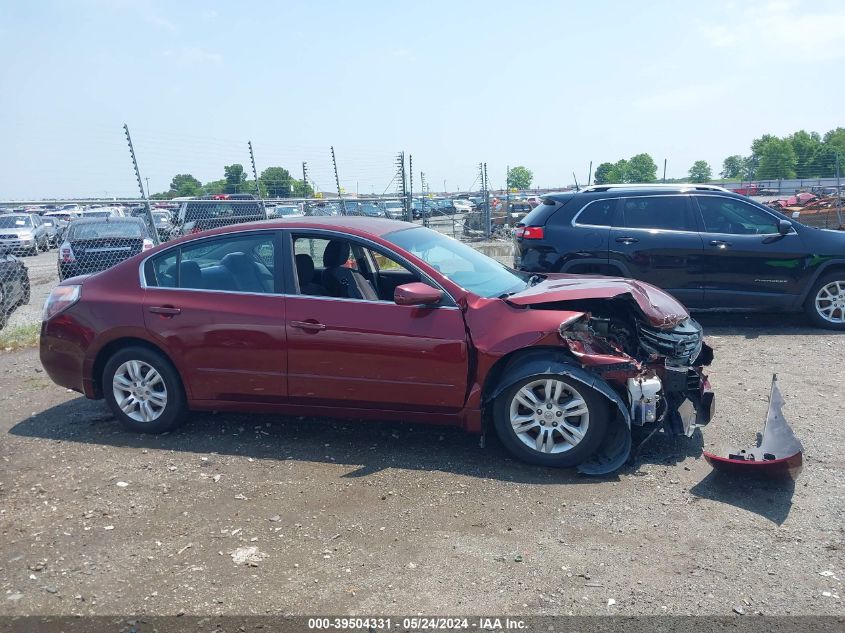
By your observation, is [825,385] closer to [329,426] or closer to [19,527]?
[329,426]

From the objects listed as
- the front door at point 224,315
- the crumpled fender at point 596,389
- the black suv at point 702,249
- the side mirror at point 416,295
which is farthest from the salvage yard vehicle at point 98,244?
the crumpled fender at point 596,389

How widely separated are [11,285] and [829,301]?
10.9 m

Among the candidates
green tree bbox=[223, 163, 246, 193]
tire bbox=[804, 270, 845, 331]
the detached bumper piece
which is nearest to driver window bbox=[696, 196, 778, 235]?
tire bbox=[804, 270, 845, 331]

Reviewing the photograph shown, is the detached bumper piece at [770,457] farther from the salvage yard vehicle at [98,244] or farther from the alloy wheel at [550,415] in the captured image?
the salvage yard vehicle at [98,244]

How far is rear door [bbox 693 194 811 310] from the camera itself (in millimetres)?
8164

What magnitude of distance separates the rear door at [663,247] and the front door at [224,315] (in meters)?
4.74

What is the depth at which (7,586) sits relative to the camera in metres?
3.42

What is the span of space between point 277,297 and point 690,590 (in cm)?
321

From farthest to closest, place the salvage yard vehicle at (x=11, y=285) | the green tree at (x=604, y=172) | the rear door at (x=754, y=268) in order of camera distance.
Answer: the green tree at (x=604, y=172) → the salvage yard vehicle at (x=11, y=285) → the rear door at (x=754, y=268)

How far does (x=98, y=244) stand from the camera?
12.2 meters

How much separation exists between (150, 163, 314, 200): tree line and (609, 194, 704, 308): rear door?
885 cm

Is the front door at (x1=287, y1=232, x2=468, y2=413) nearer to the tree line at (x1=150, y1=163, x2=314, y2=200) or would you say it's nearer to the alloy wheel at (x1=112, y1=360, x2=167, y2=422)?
the alloy wheel at (x1=112, y1=360, x2=167, y2=422)

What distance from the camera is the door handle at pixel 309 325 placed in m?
4.86

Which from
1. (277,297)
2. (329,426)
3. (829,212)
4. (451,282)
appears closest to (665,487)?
(451,282)
